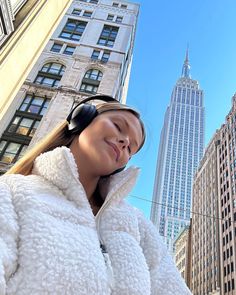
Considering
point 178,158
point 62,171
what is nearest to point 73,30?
point 62,171

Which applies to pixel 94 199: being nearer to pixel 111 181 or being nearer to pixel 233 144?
pixel 111 181

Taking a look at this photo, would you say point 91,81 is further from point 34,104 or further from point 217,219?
point 217,219

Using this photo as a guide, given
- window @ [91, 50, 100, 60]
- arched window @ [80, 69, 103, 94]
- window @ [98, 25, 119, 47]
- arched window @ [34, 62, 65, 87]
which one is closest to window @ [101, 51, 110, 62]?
window @ [91, 50, 100, 60]

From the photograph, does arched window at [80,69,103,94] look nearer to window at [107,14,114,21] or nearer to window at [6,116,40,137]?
window at [6,116,40,137]

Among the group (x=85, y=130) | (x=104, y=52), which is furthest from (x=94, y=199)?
(x=104, y=52)

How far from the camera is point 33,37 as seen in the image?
329 inches

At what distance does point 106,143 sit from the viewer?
4.14ft

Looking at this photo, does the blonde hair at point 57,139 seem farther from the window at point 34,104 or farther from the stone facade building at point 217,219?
the stone facade building at point 217,219

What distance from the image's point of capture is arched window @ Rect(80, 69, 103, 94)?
21734 mm

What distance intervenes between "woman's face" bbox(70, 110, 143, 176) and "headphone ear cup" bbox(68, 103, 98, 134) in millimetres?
42

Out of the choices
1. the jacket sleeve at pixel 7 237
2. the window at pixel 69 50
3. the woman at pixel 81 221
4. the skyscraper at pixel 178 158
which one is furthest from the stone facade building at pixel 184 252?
the jacket sleeve at pixel 7 237

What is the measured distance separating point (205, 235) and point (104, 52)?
148 ft

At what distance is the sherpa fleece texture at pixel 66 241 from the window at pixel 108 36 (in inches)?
1090

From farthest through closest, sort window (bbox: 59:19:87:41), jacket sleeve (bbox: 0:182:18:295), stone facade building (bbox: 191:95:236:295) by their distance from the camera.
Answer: stone facade building (bbox: 191:95:236:295), window (bbox: 59:19:87:41), jacket sleeve (bbox: 0:182:18:295)
